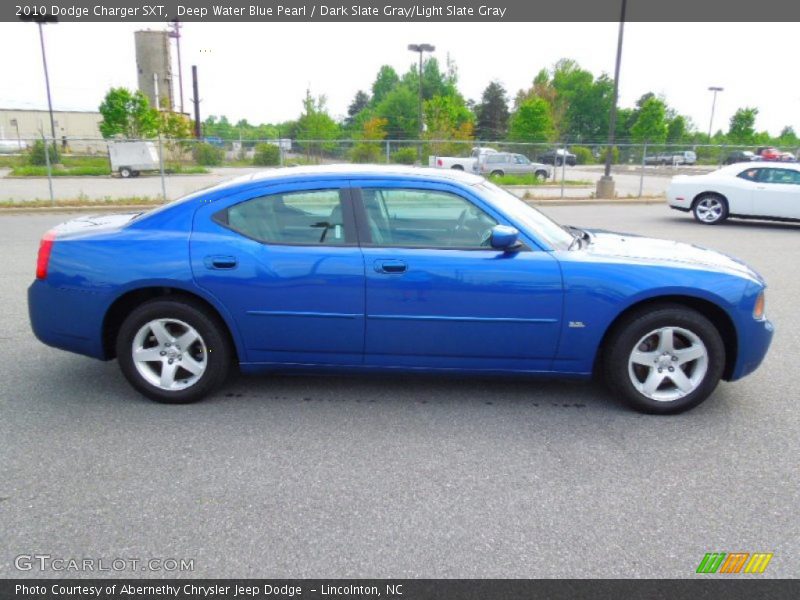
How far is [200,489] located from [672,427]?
277cm

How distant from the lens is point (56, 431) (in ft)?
11.9

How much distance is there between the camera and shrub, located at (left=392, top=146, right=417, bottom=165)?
23.1 m

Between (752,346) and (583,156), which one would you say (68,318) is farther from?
(583,156)

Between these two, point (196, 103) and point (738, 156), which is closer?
point (738, 156)

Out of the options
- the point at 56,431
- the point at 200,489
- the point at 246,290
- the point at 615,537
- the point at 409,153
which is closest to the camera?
the point at 615,537

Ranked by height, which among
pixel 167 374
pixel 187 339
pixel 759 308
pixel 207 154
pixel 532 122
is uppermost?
pixel 532 122

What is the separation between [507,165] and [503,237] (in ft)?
82.0

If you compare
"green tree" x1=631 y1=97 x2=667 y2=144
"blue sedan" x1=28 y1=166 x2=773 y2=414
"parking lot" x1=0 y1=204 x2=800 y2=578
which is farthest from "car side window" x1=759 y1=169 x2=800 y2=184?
"green tree" x1=631 y1=97 x2=667 y2=144

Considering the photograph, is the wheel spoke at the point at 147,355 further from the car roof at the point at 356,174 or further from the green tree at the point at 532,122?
the green tree at the point at 532,122

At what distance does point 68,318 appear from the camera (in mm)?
4004

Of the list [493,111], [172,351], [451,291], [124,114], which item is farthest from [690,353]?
[493,111]

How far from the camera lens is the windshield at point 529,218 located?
13.0 feet
